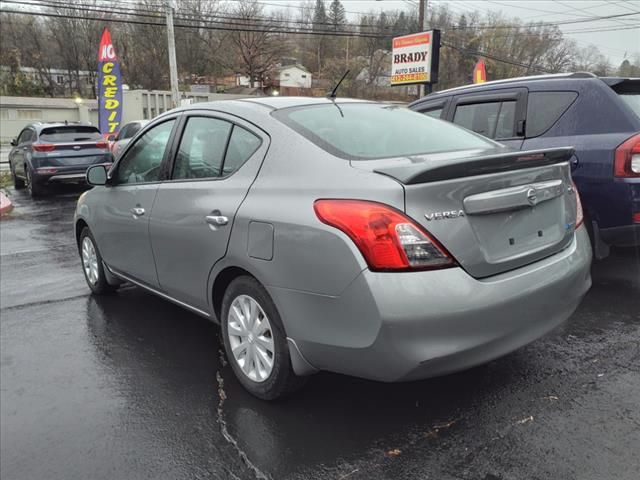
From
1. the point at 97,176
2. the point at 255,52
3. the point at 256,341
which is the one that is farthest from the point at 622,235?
the point at 255,52

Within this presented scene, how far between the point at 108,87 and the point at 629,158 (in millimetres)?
19283

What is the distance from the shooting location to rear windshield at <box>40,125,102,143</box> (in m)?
12.6

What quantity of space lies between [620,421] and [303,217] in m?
1.80

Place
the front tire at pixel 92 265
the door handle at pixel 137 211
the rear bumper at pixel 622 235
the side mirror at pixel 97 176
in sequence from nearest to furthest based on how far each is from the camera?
the door handle at pixel 137 211 < the rear bumper at pixel 622 235 < the side mirror at pixel 97 176 < the front tire at pixel 92 265

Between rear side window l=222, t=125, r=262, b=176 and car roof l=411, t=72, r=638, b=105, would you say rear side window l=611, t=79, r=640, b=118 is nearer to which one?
car roof l=411, t=72, r=638, b=105

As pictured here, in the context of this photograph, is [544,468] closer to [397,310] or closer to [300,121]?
[397,310]

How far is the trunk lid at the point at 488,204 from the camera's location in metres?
2.29

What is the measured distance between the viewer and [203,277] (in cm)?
316

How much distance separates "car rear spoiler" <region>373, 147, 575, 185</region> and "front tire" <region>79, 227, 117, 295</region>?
3263mm

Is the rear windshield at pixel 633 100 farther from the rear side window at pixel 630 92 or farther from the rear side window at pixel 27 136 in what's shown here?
the rear side window at pixel 27 136

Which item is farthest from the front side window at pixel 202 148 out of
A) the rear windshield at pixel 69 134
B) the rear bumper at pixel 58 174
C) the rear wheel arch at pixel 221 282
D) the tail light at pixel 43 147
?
the rear windshield at pixel 69 134

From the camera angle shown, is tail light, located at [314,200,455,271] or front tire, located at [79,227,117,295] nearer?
tail light, located at [314,200,455,271]

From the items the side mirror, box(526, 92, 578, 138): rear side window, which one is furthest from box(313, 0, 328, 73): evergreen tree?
the side mirror

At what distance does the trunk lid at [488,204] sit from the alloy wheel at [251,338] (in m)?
0.95
